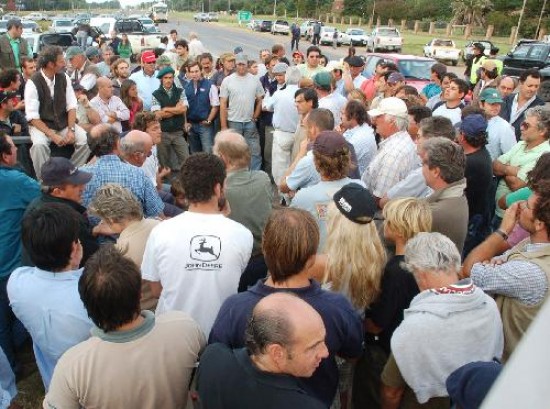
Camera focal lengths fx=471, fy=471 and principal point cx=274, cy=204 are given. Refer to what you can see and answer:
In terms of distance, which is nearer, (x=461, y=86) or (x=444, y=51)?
(x=461, y=86)

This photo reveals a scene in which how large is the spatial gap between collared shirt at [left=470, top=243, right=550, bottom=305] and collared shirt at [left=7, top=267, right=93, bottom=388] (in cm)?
Result: 226

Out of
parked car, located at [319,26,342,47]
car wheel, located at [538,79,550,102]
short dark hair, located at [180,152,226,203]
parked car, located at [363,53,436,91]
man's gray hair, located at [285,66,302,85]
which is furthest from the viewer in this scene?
parked car, located at [319,26,342,47]

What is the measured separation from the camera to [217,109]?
793 centimetres

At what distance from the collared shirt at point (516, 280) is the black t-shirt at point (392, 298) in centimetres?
39

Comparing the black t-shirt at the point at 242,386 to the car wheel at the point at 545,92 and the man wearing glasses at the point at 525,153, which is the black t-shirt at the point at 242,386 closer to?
the man wearing glasses at the point at 525,153

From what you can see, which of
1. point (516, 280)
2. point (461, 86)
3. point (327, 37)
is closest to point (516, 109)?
point (461, 86)

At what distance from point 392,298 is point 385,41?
113ft

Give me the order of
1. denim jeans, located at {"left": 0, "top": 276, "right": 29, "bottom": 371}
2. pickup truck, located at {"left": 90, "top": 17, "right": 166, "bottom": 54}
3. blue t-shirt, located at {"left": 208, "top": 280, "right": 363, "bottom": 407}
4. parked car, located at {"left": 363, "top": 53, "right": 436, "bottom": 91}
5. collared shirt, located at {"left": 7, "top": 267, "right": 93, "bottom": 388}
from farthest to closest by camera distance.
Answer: pickup truck, located at {"left": 90, "top": 17, "right": 166, "bottom": 54}, parked car, located at {"left": 363, "top": 53, "right": 436, "bottom": 91}, denim jeans, located at {"left": 0, "top": 276, "right": 29, "bottom": 371}, collared shirt, located at {"left": 7, "top": 267, "right": 93, "bottom": 388}, blue t-shirt, located at {"left": 208, "top": 280, "right": 363, "bottom": 407}

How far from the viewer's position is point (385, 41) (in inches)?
1342

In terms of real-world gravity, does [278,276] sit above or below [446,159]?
below

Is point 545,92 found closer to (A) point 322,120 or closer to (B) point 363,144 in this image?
(B) point 363,144

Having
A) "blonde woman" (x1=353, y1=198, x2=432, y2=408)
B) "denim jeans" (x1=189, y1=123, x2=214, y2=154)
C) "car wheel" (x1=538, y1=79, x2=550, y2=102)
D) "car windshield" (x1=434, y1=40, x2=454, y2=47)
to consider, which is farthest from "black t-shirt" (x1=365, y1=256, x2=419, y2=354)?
"car windshield" (x1=434, y1=40, x2=454, y2=47)

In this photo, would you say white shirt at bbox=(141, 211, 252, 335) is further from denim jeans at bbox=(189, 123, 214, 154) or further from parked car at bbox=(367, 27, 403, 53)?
parked car at bbox=(367, 27, 403, 53)

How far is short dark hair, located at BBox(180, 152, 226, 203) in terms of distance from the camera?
9.82 ft
